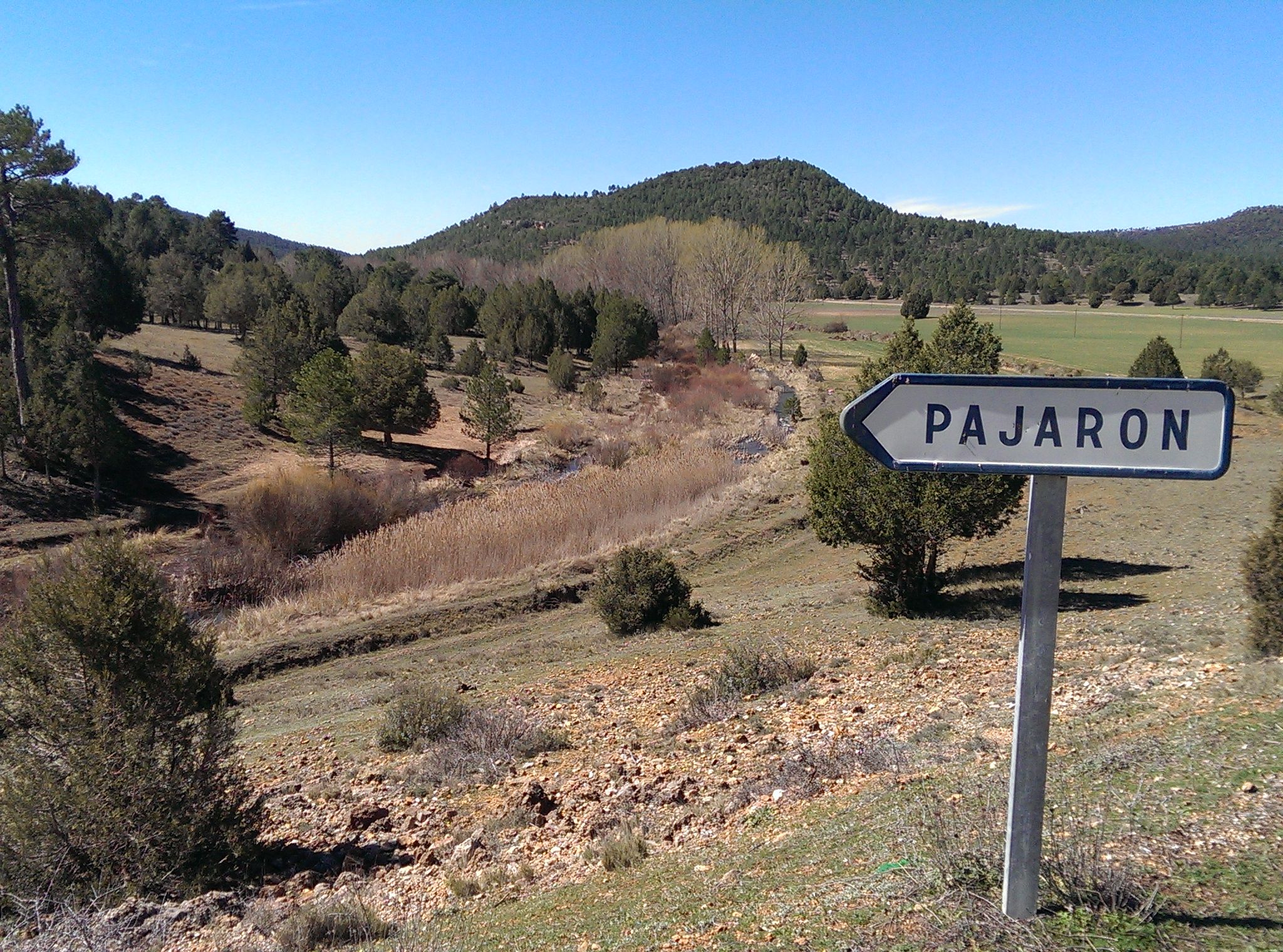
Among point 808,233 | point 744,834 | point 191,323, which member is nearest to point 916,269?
point 808,233

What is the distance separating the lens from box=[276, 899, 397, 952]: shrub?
5.16m

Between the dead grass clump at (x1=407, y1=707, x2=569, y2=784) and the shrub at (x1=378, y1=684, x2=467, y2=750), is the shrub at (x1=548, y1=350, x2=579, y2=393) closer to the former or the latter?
the shrub at (x1=378, y1=684, x2=467, y2=750)

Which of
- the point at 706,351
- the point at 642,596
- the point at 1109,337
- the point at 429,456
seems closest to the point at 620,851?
Answer: the point at 642,596

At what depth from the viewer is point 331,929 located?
17.4ft

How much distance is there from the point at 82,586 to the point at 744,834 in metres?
5.92

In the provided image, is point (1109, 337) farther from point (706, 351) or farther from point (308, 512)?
point (308, 512)

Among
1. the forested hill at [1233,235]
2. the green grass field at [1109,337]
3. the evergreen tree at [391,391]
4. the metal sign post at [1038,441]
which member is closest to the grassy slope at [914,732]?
the metal sign post at [1038,441]

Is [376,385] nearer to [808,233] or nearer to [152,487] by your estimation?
[152,487]

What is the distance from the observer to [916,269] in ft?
422

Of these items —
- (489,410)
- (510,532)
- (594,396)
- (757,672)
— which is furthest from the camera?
(594,396)

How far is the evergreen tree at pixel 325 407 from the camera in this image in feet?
102

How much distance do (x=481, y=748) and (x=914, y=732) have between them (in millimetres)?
4468

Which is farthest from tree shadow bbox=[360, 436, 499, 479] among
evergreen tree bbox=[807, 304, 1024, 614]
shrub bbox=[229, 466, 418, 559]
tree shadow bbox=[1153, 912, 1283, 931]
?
tree shadow bbox=[1153, 912, 1283, 931]

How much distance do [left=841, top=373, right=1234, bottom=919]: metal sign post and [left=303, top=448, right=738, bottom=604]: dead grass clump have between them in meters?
19.2
